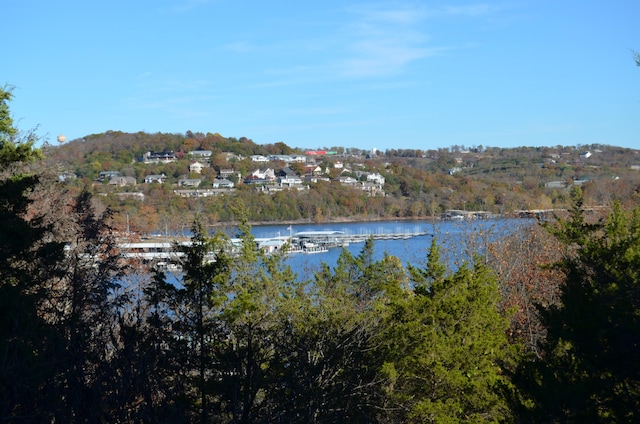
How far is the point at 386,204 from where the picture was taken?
62094 millimetres

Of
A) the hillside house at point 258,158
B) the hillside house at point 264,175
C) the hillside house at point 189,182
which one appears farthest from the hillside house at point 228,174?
the hillside house at point 258,158

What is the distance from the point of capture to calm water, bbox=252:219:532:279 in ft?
60.4

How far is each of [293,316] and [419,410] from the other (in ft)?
6.77

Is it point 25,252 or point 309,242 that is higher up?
point 25,252

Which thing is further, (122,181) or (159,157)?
(159,157)

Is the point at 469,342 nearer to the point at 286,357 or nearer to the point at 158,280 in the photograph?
the point at 286,357

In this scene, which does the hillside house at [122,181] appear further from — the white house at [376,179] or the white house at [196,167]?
the white house at [376,179]

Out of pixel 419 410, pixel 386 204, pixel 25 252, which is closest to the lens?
pixel 25 252

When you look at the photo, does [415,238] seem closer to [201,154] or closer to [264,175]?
[264,175]

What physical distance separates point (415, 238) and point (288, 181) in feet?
83.6

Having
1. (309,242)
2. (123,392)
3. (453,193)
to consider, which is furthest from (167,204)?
(123,392)

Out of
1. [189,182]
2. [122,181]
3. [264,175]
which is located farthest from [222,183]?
[264,175]

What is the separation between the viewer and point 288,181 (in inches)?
2643

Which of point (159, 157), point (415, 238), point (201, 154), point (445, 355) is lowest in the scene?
point (415, 238)
